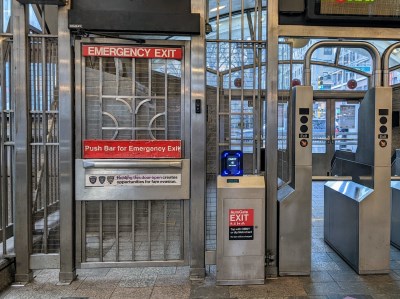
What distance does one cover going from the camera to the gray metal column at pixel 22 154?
300 centimetres

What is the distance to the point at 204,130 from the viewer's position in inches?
123

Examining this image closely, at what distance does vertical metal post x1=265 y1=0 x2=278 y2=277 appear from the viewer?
3.12m

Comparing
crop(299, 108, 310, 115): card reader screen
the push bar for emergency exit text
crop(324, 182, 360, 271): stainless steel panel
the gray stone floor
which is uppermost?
crop(299, 108, 310, 115): card reader screen

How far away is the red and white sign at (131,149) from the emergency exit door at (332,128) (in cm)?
650

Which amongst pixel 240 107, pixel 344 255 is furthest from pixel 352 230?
pixel 240 107

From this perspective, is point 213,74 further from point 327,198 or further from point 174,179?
point 327,198

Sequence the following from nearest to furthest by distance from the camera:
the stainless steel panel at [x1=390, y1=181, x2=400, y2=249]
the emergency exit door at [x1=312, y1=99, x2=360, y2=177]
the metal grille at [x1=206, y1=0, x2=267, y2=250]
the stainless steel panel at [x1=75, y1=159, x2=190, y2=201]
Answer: the stainless steel panel at [x1=75, y1=159, x2=190, y2=201]
the metal grille at [x1=206, y1=0, x2=267, y2=250]
the stainless steel panel at [x1=390, y1=181, x2=400, y2=249]
the emergency exit door at [x1=312, y1=99, x2=360, y2=177]

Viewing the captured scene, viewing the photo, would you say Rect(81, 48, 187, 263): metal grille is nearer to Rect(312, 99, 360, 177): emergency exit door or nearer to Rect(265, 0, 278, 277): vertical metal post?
Rect(265, 0, 278, 277): vertical metal post

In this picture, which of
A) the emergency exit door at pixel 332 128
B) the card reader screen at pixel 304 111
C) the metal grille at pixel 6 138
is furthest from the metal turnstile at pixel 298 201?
the emergency exit door at pixel 332 128

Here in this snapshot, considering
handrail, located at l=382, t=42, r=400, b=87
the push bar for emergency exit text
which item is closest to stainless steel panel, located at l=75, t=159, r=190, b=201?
the push bar for emergency exit text

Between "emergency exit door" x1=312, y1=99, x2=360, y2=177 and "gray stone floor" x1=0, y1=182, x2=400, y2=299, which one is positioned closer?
"gray stone floor" x1=0, y1=182, x2=400, y2=299

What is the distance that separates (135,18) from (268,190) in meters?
2.08

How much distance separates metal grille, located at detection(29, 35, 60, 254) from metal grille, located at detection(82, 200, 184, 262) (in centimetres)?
37

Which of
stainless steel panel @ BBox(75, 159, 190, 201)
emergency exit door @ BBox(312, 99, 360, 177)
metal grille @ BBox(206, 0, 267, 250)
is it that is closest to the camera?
stainless steel panel @ BBox(75, 159, 190, 201)
